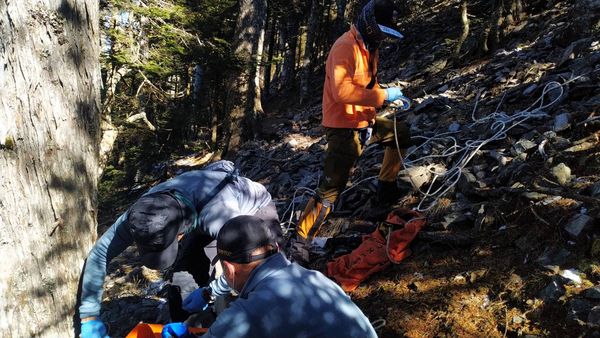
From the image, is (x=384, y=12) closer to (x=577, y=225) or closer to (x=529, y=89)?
(x=577, y=225)

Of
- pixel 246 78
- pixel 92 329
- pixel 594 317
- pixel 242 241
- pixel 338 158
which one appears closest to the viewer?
pixel 242 241

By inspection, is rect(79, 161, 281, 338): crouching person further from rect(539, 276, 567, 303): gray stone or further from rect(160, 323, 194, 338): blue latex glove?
rect(539, 276, 567, 303): gray stone

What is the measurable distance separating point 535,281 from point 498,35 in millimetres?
7339

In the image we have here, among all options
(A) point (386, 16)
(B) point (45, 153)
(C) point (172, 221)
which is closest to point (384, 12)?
(A) point (386, 16)

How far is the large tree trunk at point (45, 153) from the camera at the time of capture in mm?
2141

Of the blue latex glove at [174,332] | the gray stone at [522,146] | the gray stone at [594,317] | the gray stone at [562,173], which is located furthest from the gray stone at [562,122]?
the blue latex glove at [174,332]

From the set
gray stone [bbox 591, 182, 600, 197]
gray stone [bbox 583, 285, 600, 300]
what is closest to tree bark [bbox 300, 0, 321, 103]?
gray stone [bbox 591, 182, 600, 197]

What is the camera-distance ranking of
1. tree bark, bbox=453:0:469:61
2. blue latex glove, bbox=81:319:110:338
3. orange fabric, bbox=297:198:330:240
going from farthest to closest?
1. tree bark, bbox=453:0:469:61
2. orange fabric, bbox=297:198:330:240
3. blue latex glove, bbox=81:319:110:338

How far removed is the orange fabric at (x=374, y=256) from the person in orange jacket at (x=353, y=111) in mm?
479

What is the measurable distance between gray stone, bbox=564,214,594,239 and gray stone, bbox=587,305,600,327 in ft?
2.30

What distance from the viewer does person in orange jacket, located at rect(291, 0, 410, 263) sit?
3.87 metres

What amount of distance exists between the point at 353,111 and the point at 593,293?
7.73ft

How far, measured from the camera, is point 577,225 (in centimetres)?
309

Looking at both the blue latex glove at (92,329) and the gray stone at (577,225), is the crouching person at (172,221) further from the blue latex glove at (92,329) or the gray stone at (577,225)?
the gray stone at (577,225)
